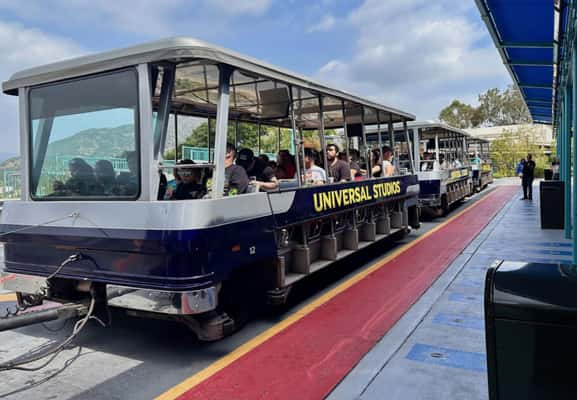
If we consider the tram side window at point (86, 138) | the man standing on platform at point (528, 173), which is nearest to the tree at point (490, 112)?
→ the man standing on platform at point (528, 173)

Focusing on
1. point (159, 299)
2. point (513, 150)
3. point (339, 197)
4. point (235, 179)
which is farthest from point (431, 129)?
point (513, 150)

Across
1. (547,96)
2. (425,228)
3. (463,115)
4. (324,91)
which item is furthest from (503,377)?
(463,115)

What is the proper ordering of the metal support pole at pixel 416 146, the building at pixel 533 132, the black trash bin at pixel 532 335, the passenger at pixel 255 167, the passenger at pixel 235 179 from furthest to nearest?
the building at pixel 533 132
the metal support pole at pixel 416 146
the passenger at pixel 255 167
the passenger at pixel 235 179
the black trash bin at pixel 532 335

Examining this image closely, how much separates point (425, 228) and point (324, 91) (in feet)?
22.9

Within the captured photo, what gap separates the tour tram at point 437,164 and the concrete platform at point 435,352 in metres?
5.52

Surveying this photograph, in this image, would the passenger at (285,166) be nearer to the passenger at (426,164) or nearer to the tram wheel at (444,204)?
the passenger at (426,164)

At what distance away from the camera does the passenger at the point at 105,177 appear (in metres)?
4.28

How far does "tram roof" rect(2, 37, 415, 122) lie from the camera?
3.84 meters

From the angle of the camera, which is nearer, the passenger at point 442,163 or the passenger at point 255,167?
the passenger at point 255,167

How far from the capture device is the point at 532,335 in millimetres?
2029

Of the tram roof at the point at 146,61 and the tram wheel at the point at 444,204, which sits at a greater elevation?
the tram roof at the point at 146,61

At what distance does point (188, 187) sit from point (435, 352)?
2.72 meters

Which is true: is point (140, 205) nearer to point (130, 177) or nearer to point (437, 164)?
point (130, 177)

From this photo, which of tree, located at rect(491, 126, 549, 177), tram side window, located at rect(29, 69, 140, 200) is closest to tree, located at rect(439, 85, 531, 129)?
tree, located at rect(491, 126, 549, 177)
